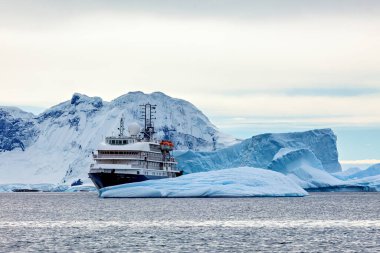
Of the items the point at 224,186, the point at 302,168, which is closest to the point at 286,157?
the point at 302,168

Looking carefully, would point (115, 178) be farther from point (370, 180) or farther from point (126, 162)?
point (370, 180)

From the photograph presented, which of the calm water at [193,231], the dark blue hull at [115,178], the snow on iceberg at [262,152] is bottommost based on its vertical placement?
the calm water at [193,231]

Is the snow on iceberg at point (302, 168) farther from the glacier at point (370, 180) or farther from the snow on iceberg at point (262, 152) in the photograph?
the snow on iceberg at point (262, 152)

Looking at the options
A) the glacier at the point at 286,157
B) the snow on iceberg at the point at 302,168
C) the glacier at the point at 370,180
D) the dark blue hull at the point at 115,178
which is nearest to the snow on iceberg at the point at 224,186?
the dark blue hull at the point at 115,178

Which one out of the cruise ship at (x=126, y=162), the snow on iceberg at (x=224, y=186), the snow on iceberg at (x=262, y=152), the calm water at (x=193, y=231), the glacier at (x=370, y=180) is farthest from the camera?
the snow on iceberg at (x=262, y=152)

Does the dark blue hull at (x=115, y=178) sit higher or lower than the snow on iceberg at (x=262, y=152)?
lower

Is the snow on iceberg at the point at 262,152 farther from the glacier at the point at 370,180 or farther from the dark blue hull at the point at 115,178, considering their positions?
the dark blue hull at the point at 115,178

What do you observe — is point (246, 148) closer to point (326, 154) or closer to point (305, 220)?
point (326, 154)

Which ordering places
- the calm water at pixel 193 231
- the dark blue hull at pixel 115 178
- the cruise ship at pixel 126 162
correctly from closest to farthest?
1. the calm water at pixel 193 231
2. the dark blue hull at pixel 115 178
3. the cruise ship at pixel 126 162

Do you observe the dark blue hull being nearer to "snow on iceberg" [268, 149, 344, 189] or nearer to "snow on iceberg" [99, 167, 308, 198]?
"snow on iceberg" [99, 167, 308, 198]

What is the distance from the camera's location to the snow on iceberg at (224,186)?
315 ft

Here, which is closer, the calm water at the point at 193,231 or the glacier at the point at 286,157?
the calm water at the point at 193,231

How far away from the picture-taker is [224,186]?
97375 millimetres

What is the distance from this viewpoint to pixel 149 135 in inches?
5600
